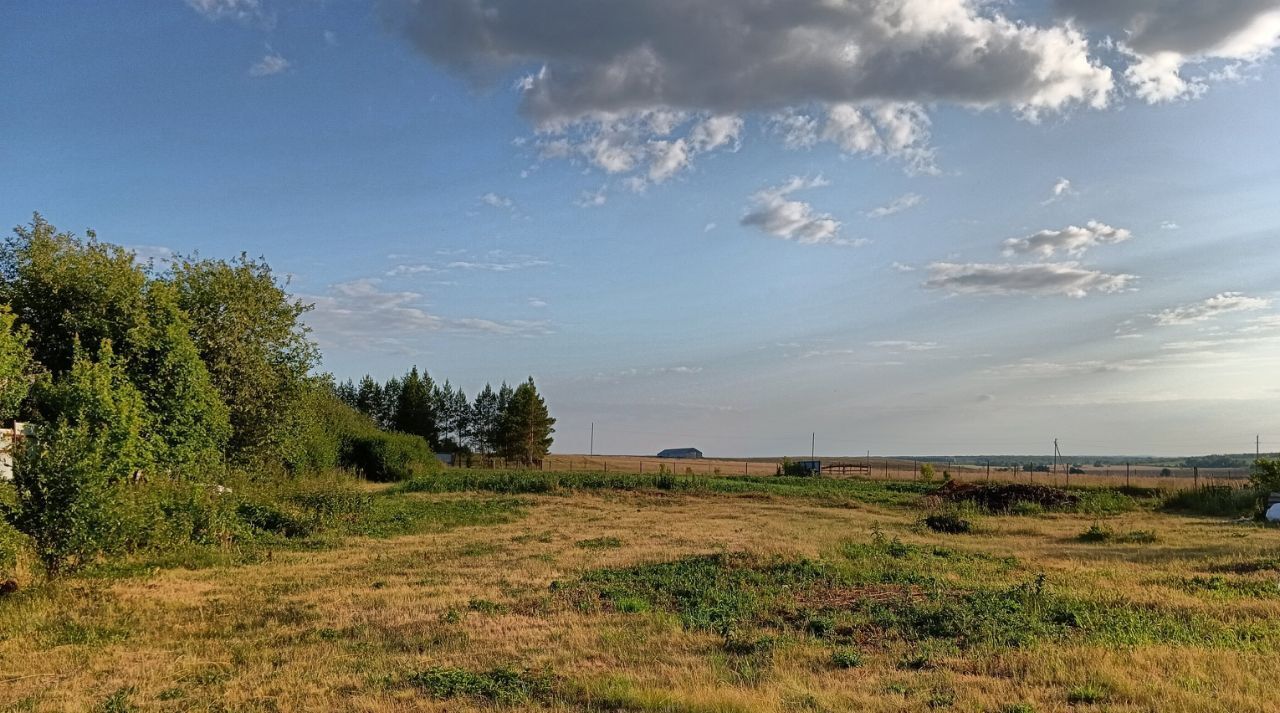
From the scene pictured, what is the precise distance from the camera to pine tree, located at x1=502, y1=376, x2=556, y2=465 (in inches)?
3081

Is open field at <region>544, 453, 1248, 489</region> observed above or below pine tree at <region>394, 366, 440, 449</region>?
below

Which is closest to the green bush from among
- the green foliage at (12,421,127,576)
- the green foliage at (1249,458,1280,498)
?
the green foliage at (12,421,127,576)

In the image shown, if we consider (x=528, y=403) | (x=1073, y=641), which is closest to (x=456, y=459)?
(x=528, y=403)

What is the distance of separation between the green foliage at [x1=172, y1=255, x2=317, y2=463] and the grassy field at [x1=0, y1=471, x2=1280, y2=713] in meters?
6.62

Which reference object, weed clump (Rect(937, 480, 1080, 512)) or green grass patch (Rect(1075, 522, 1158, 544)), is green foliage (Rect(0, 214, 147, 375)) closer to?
green grass patch (Rect(1075, 522, 1158, 544))

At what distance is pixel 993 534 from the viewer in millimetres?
23453

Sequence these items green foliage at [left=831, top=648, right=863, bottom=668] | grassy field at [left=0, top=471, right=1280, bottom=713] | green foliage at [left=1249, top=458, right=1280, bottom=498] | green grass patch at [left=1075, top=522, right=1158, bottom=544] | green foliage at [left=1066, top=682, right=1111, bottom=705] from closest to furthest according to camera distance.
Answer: green foliage at [left=1066, top=682, right=1111, bottom=705] < grassy field at [left=0, top=471, right=1280, bottom=713] < green foliage at [left=831, top=648, right=863, bottom=668] < green grass patch at [left=1075, top=522, right=1158, bottom=544] < green foliage at [left=1249, top=458, right=1280, bottom=498]

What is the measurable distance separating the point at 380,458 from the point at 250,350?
1219 inches

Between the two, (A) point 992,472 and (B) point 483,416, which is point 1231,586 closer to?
(A) point 992,472

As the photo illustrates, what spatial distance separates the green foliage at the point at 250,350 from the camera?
23.1m

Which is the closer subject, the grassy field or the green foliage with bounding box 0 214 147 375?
the grassy field

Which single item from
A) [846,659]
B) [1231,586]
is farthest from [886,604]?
[1231,586]

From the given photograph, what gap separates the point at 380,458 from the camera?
176 feet

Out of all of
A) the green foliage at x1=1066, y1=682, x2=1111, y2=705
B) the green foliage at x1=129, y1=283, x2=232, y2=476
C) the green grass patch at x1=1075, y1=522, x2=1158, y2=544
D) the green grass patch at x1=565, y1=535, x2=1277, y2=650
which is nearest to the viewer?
the green foliage at x1=1066, y1=682, x2=1111, y2=705
